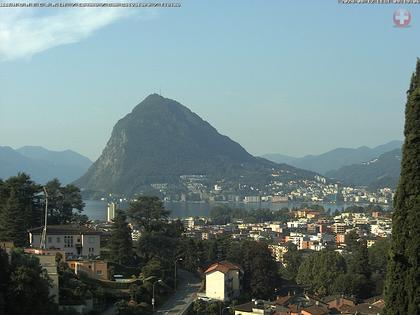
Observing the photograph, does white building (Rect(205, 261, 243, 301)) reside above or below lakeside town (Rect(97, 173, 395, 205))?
below

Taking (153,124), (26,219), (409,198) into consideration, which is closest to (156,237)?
(26,219)

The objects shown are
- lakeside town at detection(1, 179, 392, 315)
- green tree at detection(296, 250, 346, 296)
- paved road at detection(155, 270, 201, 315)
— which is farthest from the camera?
green tree at detection(296, 250, 346, 296)

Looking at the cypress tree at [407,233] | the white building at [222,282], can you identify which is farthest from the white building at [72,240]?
the cypress tree at [407,233]

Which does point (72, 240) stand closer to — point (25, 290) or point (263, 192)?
point (25, 290)

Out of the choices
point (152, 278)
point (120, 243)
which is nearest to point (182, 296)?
point (152, 278)

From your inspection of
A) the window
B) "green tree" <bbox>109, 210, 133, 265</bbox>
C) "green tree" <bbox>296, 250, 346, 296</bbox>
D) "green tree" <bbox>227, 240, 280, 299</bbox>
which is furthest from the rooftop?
"green tree" <bbox>296, 250, 346, 296</bbox>

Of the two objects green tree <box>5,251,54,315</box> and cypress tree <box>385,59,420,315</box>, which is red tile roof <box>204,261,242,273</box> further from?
cypress tree <box>385,59,420,315</box>

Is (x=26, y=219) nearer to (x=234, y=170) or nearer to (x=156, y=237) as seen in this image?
(x=156, y=237)
